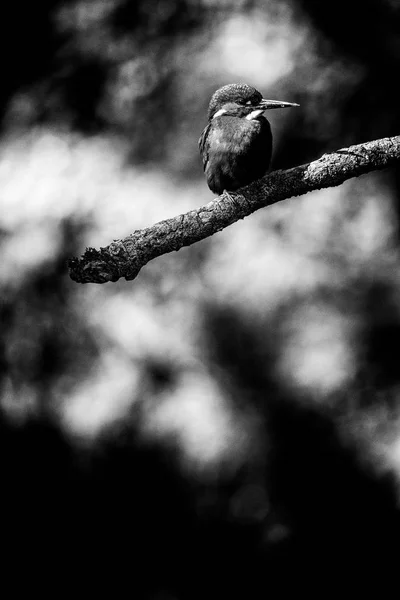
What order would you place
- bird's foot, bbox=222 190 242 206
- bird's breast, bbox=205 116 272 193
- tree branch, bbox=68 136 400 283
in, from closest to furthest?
tree branch, bbox=68 136 400 283
bird's foot, bbox=222 190 242 206
bird's breast, bbox=205 116 272 193

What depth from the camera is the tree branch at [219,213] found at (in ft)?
4.18

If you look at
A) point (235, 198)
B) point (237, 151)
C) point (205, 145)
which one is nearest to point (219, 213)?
point (235, 198)

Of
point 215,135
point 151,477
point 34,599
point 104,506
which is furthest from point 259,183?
point 34,599

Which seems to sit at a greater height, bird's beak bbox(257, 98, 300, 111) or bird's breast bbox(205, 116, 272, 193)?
bird's beak bbox(257, 98, 300, 111)

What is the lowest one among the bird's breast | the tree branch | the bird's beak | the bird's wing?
the tree branch

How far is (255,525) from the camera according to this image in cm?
423

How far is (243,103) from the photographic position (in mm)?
2061

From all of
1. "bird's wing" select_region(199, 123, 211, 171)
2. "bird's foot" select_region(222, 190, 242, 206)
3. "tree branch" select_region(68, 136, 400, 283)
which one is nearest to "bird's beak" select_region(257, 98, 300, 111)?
"bird's wing" select_region(199, 123, 211, 171)

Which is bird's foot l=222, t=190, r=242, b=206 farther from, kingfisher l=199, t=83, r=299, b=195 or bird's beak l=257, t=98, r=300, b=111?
bird's beak l=257, t=98, r=300, b=111

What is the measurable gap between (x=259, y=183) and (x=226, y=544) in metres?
3.68

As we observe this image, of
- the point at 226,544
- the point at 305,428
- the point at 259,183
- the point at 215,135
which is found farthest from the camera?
the point at 226,544

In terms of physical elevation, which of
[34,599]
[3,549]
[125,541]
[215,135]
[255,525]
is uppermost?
[215,135]

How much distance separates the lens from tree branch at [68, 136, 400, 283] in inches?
50.1

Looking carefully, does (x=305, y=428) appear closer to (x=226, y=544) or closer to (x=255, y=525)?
(x=255, y=525)
